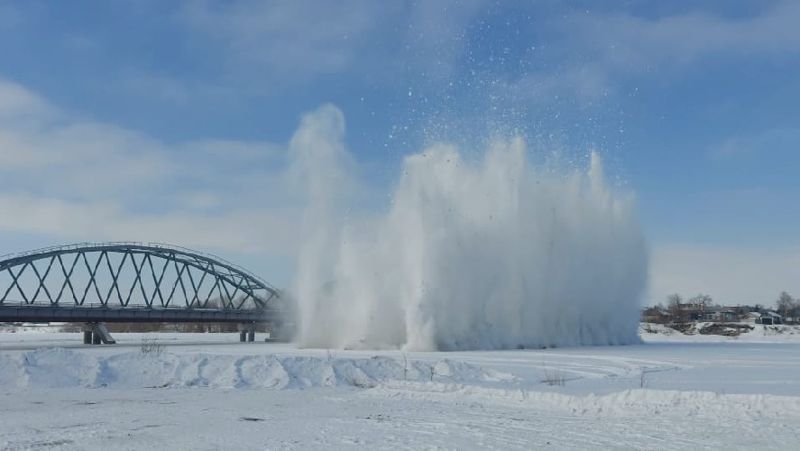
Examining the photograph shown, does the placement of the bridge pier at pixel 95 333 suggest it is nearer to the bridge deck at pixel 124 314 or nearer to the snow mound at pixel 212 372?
the bridge deck at pixel 124 314

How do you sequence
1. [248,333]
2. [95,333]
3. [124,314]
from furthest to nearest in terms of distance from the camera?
[248,333]
[124,314]
[95,333]

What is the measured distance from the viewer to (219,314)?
3533 inches

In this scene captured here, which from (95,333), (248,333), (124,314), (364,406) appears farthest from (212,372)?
(248,333)

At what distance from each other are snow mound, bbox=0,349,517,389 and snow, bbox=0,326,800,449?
64 millimetres

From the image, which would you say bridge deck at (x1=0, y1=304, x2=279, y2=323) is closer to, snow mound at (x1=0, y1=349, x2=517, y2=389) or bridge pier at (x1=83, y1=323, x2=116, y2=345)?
bridge pier at (x1=83, y1=323, x2=116, y2=345)

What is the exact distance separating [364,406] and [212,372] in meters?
8.26

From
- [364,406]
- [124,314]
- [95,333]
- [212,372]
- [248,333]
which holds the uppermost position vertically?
[124,314]

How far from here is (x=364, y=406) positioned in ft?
59.3

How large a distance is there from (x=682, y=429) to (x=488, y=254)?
48.9 meters

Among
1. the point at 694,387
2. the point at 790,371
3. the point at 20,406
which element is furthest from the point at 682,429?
the point at 790,371

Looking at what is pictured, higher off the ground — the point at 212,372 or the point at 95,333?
the point at 212,372

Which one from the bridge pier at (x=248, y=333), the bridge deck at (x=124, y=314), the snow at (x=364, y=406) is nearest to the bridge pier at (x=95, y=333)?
the bridge deck at (x=124, y=314)

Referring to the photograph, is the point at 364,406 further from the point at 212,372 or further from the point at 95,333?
the point at 95,333

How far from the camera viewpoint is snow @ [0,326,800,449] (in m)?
12.9
